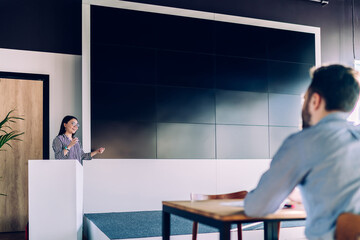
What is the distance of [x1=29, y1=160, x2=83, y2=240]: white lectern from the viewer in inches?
163

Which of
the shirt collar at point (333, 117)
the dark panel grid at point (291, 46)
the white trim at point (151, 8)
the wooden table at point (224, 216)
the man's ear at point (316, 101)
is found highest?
the white trim at point (151, 8)

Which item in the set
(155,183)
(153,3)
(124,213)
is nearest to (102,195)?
(124,213)

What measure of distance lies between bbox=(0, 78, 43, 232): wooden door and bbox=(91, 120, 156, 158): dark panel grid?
0.82m

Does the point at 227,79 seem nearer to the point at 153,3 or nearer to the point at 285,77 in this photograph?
Result: the point at 285,77

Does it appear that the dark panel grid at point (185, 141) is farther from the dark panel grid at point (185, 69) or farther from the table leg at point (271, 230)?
the table leg at point (271, 230)

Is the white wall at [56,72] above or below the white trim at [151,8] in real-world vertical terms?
below

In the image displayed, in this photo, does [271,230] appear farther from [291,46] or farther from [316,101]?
[291,46]

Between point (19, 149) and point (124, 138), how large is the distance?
1.45m

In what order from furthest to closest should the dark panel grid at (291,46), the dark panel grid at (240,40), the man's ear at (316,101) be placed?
the dark panel grid at (291,46), the dark panel grid at (240,40), the man's ear at (316,101)

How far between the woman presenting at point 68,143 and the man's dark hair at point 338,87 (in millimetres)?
3852

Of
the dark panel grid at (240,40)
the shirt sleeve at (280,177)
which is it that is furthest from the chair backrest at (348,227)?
the dark panel grid at (240,40)

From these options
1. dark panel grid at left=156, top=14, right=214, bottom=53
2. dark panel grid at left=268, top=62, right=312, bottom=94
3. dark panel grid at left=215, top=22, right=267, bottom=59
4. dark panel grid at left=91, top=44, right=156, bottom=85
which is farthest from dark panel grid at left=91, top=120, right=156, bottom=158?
dark panel grid at left=268, top=62, right=312, bottom=94

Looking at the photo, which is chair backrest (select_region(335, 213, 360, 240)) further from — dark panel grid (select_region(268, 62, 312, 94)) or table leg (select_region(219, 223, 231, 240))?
dark panel grid (select_region(268, 62, 312, 94))

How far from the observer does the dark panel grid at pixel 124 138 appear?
589 cm
